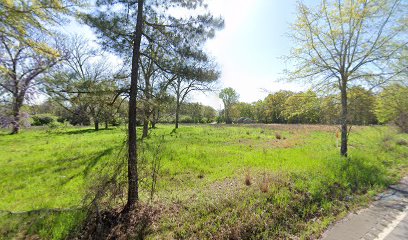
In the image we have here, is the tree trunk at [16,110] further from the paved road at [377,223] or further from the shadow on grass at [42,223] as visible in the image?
the paved road at [377,223]

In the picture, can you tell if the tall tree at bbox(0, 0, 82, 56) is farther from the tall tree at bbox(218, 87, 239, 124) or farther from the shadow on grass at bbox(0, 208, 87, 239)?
the tall tree at bbox(218, 87, 239, 124)

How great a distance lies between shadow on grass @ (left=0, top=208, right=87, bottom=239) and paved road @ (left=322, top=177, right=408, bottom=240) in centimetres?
527

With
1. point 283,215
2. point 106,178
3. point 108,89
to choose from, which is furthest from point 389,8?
point 106,178

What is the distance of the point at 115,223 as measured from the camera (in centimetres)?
498

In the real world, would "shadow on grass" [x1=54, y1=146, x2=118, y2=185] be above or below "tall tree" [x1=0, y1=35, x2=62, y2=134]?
below

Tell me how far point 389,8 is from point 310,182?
851cm

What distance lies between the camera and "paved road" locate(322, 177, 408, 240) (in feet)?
14.4

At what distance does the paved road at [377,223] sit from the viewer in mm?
4383

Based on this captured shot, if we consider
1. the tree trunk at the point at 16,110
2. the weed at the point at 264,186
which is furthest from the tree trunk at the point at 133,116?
the tree trunk at the point at 16,110

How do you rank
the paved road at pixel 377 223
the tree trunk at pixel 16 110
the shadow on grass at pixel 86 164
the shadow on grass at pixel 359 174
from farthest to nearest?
the shadow on grass at pixel 86 164, the tree trunk at pixel 16 110, the shadow on grass at pixel 359 174, the paved road at pixel 377 223

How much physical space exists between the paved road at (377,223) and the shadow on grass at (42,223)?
17.3 feet

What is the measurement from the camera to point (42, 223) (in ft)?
16.1

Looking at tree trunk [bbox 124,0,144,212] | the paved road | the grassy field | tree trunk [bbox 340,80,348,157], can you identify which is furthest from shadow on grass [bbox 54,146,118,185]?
tree trunk [bbox 340,80,348,157]

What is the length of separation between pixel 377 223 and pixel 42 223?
740cm
